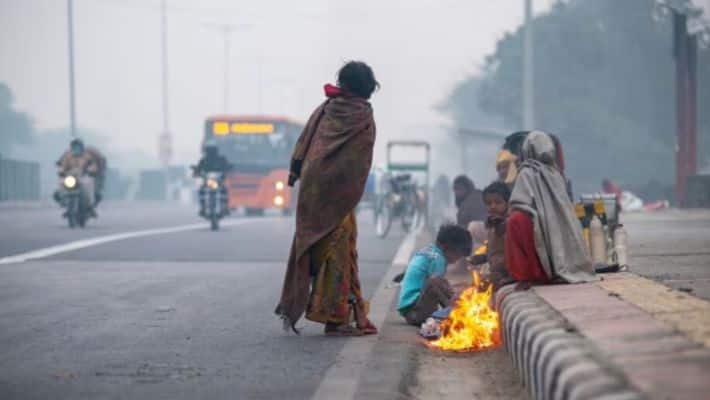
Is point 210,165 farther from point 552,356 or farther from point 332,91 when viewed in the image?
point 552,356

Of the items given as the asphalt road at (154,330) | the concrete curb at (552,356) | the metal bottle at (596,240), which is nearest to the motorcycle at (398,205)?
the asphalt road at (154,330)

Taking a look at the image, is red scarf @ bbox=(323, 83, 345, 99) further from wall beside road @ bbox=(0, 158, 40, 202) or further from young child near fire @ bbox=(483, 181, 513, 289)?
wall beside road @ bbox=(0, 158, 40, 202)

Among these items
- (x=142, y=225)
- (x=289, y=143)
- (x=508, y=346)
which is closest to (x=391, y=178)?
(x=142, y=225)

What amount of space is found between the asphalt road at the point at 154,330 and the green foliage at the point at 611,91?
36608 mm

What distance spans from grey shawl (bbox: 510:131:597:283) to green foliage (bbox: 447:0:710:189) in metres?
43.0

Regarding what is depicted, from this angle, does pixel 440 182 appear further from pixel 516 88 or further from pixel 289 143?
pixel 516 88

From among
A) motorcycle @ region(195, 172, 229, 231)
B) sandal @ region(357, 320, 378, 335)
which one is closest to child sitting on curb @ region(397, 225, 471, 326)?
sandal @ region(357, 320, 378, 335)

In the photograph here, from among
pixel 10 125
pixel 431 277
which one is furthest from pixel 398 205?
pixel 10 125

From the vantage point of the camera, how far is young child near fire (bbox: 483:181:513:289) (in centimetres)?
863

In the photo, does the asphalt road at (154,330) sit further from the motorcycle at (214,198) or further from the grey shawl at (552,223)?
the motorcycle at (214,198)

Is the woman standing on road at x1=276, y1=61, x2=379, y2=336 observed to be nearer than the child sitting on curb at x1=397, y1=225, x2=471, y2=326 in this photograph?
Yes

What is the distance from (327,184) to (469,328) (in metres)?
1.38

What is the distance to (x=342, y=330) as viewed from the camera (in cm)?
781

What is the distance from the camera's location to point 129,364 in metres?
6.47
